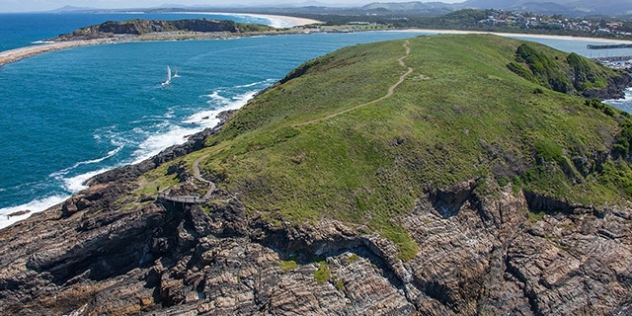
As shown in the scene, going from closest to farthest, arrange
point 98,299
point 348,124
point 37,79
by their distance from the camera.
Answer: point 98,299
point 348,124
point 37,79

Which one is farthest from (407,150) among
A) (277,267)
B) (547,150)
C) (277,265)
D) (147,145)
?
(147,145)

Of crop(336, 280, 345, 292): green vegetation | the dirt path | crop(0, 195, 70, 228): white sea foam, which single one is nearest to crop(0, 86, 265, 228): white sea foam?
crop(0, 195, 70, 228): white sea foam

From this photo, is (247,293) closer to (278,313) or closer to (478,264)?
(278,313)

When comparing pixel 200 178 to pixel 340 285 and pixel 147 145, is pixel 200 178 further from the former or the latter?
pixel 147 145

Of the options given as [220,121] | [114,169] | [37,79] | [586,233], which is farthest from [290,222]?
[37,79]

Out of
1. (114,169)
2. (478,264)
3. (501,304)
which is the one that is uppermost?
(114,169)

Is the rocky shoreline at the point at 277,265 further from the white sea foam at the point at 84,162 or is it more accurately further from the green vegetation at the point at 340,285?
the white sea foam at the point at 84,162
